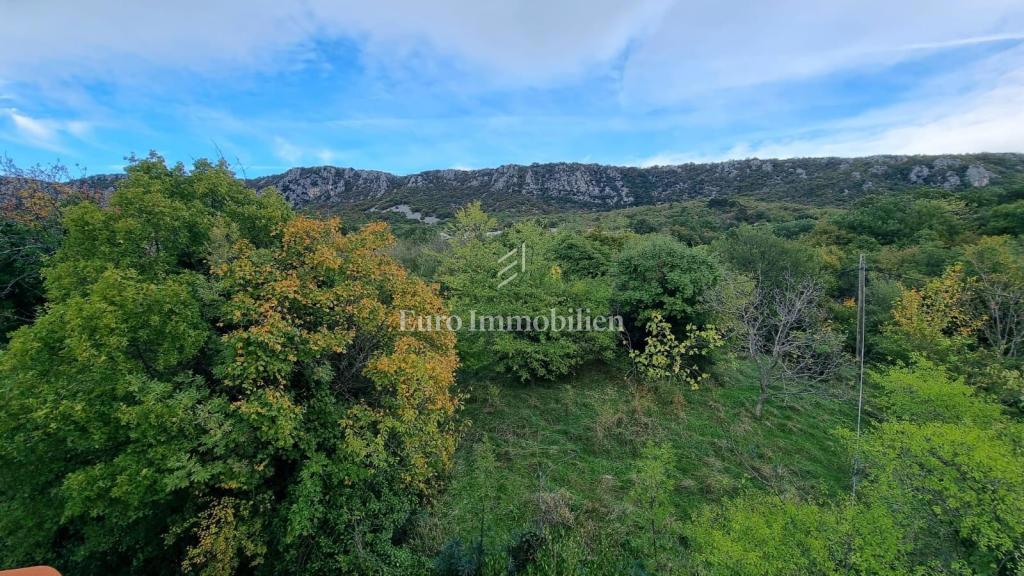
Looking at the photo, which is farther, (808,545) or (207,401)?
(207,401)

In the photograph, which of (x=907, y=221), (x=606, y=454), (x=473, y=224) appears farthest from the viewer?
(x=907, y=221)

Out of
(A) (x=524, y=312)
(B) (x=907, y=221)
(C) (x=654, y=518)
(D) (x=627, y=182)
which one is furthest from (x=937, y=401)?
(D) (x=627, y=182)

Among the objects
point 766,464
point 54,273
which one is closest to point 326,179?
point 54,273

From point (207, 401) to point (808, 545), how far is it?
377 inches

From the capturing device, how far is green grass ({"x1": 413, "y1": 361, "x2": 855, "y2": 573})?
7418mm

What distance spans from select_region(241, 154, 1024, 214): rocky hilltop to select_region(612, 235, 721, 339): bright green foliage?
50.1m

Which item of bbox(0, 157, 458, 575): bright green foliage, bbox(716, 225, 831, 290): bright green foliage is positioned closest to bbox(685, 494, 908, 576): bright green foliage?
bbox(0, 157, 458, 575): bright green foliage

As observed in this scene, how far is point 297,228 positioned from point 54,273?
4.08 m

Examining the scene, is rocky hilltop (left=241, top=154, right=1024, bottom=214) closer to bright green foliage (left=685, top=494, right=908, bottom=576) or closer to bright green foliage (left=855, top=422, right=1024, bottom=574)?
bright green foliage (left=685, top=494, right=908, bottom=576)

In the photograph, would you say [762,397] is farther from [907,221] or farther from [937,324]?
[907,221]

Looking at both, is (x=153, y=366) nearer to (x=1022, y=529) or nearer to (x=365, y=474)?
(x=365, y=474)

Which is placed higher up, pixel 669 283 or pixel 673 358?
pixel 669 283

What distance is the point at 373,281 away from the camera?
8289mm

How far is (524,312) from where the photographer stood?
13312 millimetres
